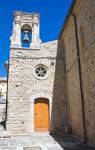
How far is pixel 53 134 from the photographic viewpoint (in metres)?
12.1

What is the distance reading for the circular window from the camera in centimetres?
1310

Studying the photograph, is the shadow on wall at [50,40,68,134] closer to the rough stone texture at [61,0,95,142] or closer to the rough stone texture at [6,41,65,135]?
the rough stone texture at [6,41,65,135]

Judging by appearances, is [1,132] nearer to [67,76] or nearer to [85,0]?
[67,76]

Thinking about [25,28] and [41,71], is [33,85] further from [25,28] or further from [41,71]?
[25,28]

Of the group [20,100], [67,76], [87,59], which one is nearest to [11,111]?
[20,100]

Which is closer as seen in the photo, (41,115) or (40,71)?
(41,115)

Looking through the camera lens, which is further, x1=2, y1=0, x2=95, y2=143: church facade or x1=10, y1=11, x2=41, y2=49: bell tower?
x1=10, y1=11, x2=41, y2=49: bell tower

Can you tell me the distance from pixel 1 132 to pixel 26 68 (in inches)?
161

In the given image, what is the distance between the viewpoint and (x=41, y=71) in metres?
13.2

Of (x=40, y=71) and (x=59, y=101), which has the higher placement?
(x=40, y=71)

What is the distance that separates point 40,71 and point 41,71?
0.22 ft

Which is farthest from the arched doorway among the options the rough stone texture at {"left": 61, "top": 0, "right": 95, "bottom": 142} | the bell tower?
the bell tower

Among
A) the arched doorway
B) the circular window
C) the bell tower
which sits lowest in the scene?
the arched doorway

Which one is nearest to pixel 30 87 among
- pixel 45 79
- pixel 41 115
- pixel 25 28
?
pixel 45 79
